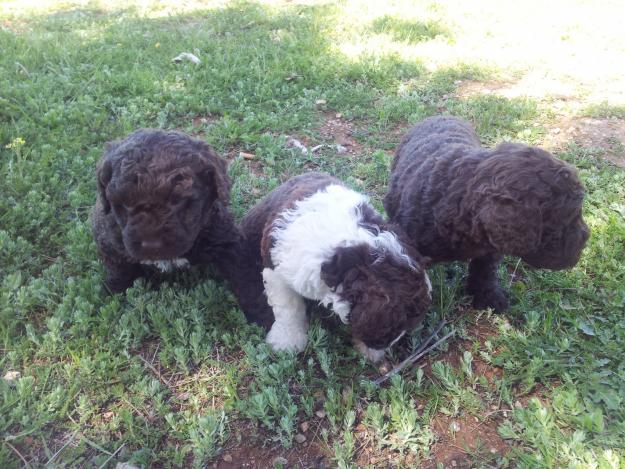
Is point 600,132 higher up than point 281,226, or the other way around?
point 281,226

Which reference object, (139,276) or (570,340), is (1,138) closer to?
(139,276)

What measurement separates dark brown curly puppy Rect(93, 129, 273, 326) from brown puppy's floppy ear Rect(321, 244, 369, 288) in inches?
40.1

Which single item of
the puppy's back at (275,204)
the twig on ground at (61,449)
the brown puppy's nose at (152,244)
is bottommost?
the twig on ground at (61,449)

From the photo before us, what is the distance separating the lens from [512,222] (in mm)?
2973

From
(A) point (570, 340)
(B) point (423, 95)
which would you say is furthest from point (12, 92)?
(A) point (570, 340)

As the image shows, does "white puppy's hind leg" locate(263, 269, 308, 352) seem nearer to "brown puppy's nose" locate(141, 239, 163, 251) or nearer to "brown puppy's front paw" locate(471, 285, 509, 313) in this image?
"brown puppy's nose" locate(141, 239, 163, 251)

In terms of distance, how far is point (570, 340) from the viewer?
358cm

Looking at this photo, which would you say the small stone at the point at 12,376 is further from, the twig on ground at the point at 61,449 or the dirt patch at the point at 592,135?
the dirt patch at the point at 592,135

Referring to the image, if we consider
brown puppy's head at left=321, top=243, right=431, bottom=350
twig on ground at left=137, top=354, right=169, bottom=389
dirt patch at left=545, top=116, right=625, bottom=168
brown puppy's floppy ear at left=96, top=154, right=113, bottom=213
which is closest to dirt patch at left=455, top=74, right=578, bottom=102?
dirt patch at left=545, top=116, right=625, bottom=168

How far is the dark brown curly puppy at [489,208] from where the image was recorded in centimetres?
298

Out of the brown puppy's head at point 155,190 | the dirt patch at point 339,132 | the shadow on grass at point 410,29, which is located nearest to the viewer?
the brown puppy's head at point 155,190

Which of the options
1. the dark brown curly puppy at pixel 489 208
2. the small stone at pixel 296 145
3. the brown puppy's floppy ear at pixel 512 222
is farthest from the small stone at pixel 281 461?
the small stone at pixel 296 145

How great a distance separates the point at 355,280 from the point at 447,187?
3.45ft

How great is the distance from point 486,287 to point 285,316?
1.54 metres
